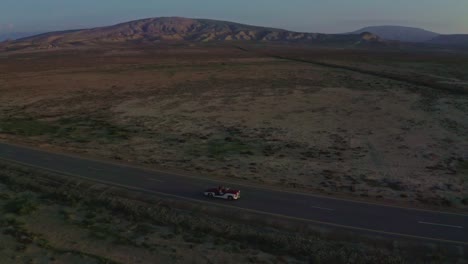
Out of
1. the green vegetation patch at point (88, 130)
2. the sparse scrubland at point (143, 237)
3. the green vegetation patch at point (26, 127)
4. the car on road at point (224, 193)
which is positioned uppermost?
the car on road at point (224, 193)

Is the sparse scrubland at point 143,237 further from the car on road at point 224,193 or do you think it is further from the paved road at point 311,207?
the paved road at point 311,207

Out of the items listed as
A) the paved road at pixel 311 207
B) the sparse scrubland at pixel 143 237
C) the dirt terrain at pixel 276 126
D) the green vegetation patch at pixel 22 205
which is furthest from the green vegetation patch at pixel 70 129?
the sparse scrubland at pixel 143 237

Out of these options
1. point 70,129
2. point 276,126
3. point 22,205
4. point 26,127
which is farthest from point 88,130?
point 22,205

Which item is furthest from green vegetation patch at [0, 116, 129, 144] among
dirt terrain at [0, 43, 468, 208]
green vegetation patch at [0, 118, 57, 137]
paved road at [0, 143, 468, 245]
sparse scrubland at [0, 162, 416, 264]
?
sparse scrubland at [0, 162, 416, 264]

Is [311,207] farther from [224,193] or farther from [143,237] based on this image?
[143,237]

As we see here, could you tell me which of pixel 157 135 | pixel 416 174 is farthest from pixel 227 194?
pixel 157 135

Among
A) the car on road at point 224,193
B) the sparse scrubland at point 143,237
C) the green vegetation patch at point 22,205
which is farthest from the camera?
the car on road at point 224,193

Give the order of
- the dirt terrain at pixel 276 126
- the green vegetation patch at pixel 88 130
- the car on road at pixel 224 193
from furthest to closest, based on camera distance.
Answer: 1. the green vegetation patch at pixel 88 130
2. the dirt terrain at pixel 276 126
3. the car on road at pixel 224 193
